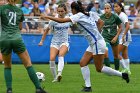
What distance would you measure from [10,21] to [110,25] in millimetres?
7172

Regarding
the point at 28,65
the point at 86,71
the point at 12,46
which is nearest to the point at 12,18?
the point at 12,46

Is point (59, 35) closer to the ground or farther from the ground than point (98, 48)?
closer to the ground

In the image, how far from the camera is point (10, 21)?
41.0ft

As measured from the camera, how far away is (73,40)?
25766 millimetres

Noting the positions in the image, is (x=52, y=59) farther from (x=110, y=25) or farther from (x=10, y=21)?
(x=10, y=21)

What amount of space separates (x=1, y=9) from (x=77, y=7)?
1959 mm

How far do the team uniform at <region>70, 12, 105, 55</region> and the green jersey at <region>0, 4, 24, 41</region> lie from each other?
4.76 feet

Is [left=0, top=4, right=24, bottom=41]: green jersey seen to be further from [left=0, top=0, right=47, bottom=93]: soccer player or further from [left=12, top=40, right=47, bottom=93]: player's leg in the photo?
[left=12, top=40, right=47, bottom=93]: player's leg

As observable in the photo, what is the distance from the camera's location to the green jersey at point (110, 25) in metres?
18.8

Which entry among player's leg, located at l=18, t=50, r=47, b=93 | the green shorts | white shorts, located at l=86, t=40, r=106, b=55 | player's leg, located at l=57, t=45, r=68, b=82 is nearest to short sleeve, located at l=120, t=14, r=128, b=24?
player's leg, located at l=57, t=45, r=68, b=82

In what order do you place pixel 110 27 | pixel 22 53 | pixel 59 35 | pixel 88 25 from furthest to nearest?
pixel 110 27
pixel 59 35
pixel 88 25
pixel 22 53

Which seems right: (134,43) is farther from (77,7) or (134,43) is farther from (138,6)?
(77,7)

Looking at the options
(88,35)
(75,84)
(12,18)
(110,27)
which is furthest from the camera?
(110,27)

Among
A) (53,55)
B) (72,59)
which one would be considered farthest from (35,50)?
(53,55)
